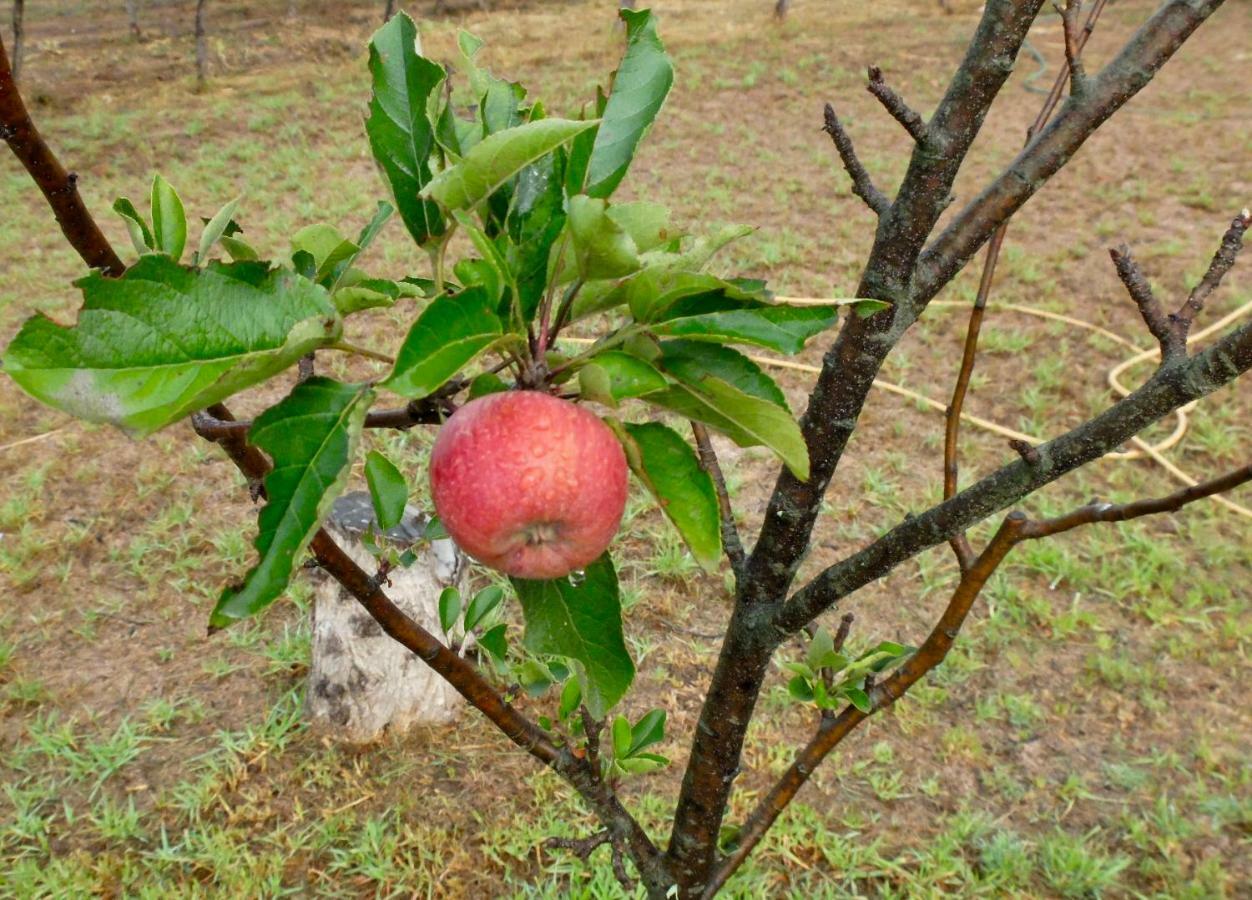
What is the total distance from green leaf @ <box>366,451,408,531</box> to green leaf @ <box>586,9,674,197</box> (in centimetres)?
31

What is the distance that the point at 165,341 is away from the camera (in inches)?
23.4

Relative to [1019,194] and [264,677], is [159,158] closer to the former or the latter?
[264,677]

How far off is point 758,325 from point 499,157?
0.22 m

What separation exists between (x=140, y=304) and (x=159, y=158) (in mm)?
7303

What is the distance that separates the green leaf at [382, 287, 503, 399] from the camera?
598 millimetres

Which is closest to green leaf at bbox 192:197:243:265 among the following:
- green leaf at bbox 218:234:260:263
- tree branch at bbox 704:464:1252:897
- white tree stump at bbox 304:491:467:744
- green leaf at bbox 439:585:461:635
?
green leaf at bbox 218:234:260:263

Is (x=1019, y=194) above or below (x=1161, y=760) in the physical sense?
above

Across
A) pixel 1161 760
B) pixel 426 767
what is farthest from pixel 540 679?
pixel 1161 760

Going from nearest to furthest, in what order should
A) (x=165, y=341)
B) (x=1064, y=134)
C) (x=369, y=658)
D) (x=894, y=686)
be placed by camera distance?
(x=165, y=341)
(x=1064, y=134)
(x=894, y=686)
(x=369, y=658)

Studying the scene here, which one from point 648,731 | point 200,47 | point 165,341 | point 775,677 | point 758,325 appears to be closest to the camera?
point 165,341

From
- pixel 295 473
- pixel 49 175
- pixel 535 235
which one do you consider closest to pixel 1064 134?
pixel 535 235

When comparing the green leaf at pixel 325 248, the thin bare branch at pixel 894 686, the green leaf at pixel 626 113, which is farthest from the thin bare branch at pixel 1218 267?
the green leaf at pixel 325 248

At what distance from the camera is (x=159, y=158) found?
6945 millimetres

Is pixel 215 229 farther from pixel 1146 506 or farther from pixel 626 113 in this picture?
pixel 1146 506
